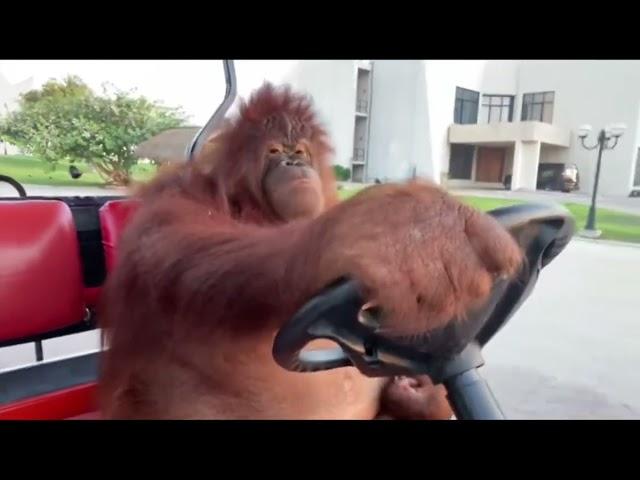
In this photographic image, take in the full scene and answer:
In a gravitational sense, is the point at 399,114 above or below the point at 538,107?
below

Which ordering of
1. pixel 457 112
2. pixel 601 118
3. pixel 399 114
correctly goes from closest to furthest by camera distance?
pixel 399 114
pixel 601 118
pixel 457 112

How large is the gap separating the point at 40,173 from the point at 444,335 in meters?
1.75

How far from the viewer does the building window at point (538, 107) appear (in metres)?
4.57

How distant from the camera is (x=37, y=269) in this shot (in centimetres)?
141

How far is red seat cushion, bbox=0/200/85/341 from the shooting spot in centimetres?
137

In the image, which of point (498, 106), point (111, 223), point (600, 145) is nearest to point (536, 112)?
point (498, 106)

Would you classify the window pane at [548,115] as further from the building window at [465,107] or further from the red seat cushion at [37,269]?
the red seat cushion at [37,269]

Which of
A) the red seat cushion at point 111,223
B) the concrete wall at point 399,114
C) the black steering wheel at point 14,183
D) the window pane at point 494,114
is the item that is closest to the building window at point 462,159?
the concrete wall at point 399,114

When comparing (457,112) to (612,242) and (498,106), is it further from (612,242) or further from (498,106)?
(612,242)

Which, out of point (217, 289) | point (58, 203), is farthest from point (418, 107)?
point (217, 289)

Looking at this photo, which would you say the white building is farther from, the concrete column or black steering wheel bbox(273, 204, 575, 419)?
black steering wheel bbox(273, 204, 575, 419)

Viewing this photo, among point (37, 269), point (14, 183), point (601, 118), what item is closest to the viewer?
point (37, 269)

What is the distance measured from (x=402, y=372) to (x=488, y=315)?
11cm

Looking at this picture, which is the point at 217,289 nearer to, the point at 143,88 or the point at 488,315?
the point at 488,315
